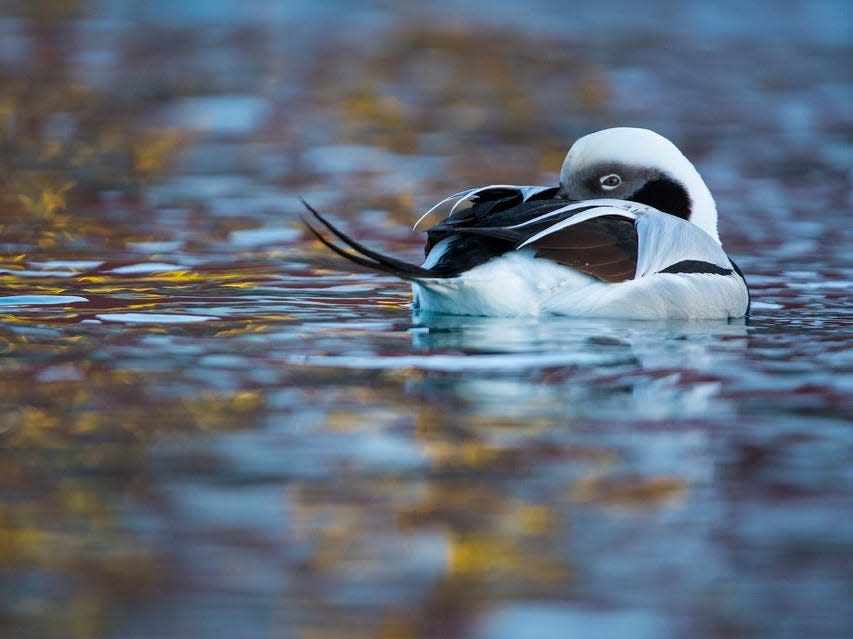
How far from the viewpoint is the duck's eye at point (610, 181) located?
6621mm

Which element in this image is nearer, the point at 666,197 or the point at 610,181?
the point at 610,181

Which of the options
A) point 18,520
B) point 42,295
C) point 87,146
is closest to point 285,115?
point 87,146

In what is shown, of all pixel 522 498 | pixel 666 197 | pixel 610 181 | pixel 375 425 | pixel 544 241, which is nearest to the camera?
pixel 522 498

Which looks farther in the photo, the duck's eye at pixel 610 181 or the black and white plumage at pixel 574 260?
the duck's eye at pixel 610 181

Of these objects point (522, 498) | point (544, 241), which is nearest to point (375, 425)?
point (522, 498)

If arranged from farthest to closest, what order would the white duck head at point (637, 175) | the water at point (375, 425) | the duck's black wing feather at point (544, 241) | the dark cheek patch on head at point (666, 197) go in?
the dark cheek patch on head at point (666, 197), the white duck head at point (637, 175), the duck's black wing feather at point (544, 241), the water at point (375, 425)

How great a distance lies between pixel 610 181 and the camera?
262 inches

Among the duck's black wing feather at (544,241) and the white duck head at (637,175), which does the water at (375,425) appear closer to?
the duck's black wing feather at (544,241)

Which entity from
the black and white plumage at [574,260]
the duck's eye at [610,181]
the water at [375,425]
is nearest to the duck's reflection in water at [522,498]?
the water at [375,425]

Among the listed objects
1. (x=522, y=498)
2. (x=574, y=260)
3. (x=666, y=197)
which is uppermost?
(x=666, y=197)

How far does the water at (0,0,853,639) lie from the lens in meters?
3.28

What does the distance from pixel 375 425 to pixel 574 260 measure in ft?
5.19

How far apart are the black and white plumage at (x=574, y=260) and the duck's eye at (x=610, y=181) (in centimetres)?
4

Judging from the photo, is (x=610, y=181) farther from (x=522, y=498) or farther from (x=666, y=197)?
(x=522, y=498)
